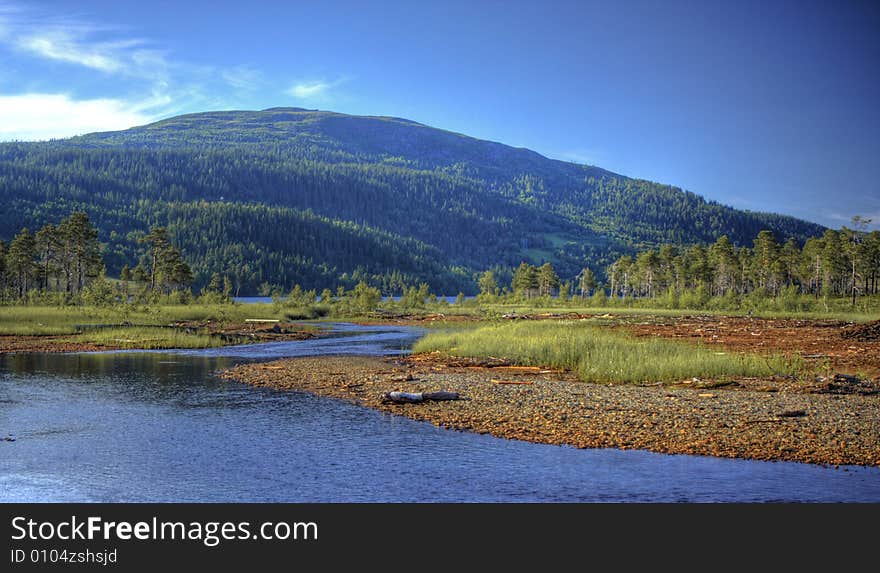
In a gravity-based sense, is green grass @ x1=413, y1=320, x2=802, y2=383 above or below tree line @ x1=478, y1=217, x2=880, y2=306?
below

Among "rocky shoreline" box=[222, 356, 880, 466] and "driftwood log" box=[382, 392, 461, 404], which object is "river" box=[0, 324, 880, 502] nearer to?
"rocky shoreline" box=[222, 356, 880, 466]

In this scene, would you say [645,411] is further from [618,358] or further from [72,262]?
[72,262]

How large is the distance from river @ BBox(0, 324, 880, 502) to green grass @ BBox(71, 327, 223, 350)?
22.7 meters

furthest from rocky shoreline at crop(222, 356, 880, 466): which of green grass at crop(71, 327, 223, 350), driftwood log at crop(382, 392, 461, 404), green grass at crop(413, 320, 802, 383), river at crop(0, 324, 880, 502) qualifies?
green grass at crop(71, 327, 223, 350)

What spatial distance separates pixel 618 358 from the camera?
28953mm

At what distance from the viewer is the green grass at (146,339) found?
46.1 metres

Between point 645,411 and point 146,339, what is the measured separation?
38818mm

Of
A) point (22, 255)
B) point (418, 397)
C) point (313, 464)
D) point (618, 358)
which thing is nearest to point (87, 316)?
point (22, 255)

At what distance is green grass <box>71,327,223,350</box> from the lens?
46062 millimetres

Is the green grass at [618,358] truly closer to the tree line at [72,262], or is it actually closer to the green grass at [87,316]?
the green grass at [87,316]

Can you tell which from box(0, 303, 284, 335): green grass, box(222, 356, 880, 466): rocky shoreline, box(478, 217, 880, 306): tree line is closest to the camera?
box(222, 356, 880, 466): rocky shoreline

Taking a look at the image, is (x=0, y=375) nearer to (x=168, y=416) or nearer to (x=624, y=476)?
(x=168, y=416)
